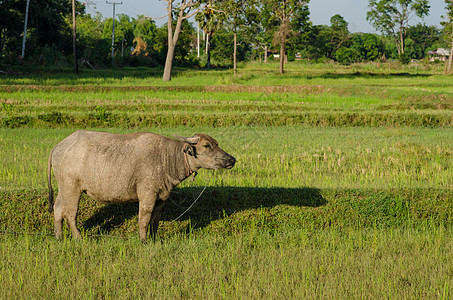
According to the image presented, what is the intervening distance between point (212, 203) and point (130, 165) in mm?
1610

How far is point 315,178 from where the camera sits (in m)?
6.84

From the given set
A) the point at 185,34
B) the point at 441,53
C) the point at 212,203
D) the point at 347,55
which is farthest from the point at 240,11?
the point at 441,53

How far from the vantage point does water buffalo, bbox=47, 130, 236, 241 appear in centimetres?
424

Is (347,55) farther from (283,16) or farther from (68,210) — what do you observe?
(68,210)

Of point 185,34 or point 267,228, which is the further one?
point 185,34

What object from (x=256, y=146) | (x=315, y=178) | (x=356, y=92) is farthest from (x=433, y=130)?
(x=356, y=92)

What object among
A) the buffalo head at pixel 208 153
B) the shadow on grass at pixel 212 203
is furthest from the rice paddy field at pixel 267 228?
the buffalo head at pixel 208 153

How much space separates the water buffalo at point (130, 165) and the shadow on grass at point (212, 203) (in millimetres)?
1020

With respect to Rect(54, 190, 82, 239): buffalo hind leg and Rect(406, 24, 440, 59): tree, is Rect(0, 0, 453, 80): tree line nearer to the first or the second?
Rect(406, 24, 440, 59): tree

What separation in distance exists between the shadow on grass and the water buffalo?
102cm

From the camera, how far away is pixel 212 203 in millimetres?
5645

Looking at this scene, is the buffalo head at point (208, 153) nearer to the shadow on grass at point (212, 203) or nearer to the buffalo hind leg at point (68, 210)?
the buffalo hind leg at point (68, 210)

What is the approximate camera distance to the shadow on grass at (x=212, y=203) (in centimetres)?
545

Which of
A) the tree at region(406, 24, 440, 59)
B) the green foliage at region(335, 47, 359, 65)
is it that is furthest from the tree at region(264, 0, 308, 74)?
the tree at region(406, 24, 440, 59)
